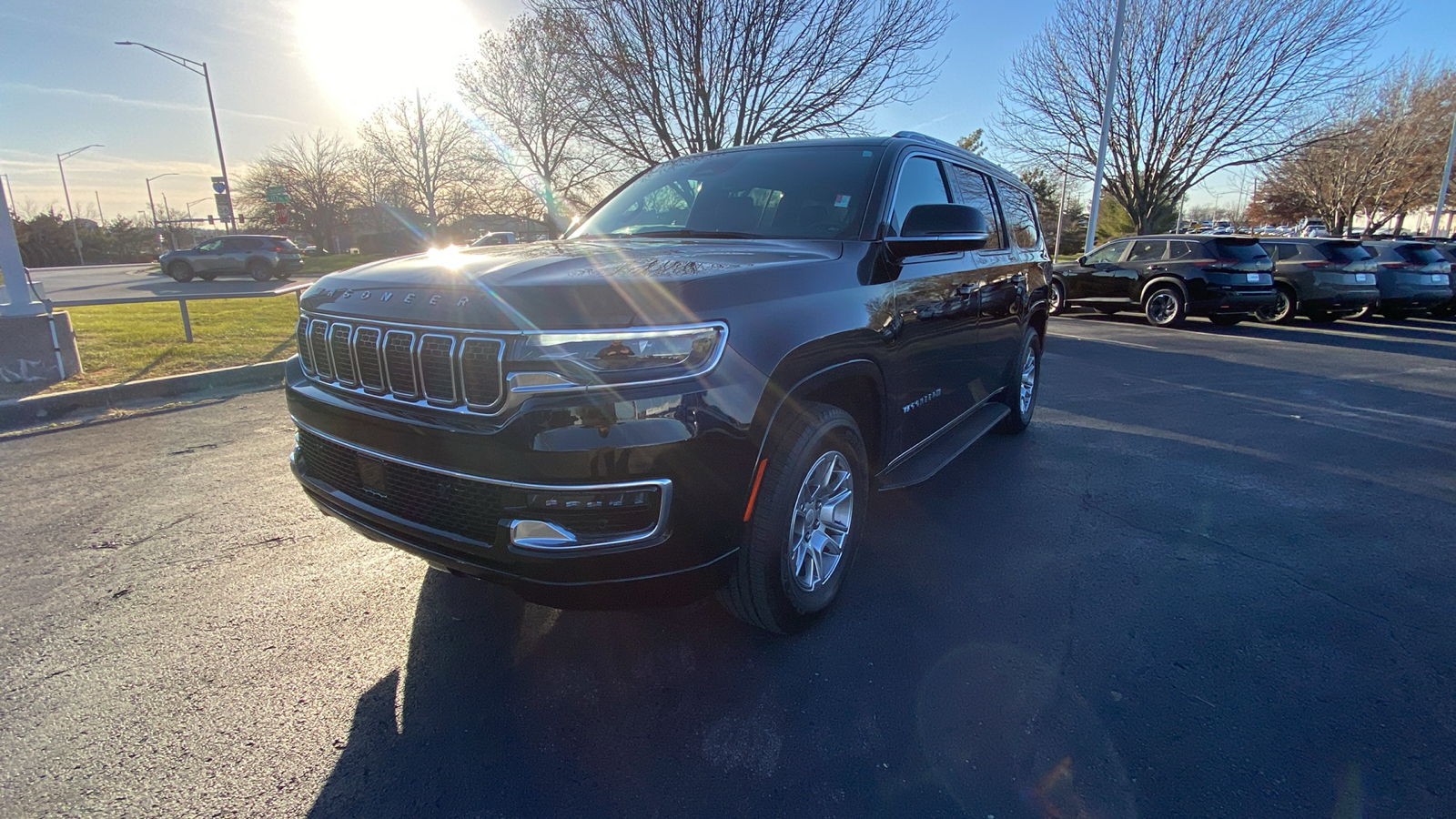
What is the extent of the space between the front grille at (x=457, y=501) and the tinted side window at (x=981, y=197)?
2.98 meters

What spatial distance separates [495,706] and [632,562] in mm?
800

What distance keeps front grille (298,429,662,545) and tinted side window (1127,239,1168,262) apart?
1465 centimetres

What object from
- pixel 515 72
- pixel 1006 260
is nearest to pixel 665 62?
pixel 515 72

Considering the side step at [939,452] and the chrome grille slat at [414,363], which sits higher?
the chrome grille slat at [414,363]

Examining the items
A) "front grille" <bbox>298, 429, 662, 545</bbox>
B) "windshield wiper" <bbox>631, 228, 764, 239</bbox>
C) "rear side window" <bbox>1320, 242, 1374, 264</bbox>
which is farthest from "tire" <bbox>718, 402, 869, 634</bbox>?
"rear side window" <bbox>1320, 242, 1374, 264</bbox>

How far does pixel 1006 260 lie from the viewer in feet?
15.6

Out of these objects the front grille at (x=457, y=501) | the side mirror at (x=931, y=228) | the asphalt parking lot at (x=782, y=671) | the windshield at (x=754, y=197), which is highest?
the windshield at (x=754, y=197)

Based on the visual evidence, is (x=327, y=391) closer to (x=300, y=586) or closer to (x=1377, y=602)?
(x=300, y=586)

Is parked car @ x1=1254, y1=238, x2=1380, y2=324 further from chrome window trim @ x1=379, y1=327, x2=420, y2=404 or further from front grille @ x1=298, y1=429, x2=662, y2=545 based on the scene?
chrome window trim @ x1=379, y1=327, x2=420, y2=404

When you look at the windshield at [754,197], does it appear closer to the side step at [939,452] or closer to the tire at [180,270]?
the side step at [939,452]

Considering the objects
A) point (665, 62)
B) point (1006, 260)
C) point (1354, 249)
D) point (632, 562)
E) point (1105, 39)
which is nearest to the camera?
point (632, 562)

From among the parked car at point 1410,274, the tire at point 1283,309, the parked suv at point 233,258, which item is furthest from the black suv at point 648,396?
the parked suv at point 233,258

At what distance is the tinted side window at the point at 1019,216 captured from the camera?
504cm

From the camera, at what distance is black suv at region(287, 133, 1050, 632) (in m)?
2.02
